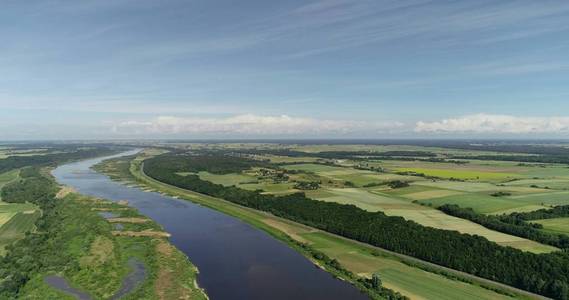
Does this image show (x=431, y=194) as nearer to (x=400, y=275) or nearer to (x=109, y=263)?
(x=400, y=275)

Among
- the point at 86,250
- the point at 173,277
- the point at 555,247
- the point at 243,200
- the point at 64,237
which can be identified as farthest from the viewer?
the point at 243,200

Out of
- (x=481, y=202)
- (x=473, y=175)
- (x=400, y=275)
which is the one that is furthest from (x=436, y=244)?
(x=473, y=175)

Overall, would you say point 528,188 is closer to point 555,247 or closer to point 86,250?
point 555,247

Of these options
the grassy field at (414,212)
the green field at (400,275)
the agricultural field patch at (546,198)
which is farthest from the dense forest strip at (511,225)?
the green field at (400,275)

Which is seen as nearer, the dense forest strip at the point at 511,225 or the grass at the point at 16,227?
the dense forest strip at the point at 511,225

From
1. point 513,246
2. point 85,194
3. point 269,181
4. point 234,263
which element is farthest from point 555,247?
point 85,194

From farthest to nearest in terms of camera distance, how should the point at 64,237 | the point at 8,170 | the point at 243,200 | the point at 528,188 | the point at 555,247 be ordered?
1. the point at 8,170
2. the point at 528,188
3. the point at 243,200
4. the point at 64,237
5. the point at 555,247

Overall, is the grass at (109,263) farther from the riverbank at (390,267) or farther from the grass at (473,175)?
the grass at (473,175)
